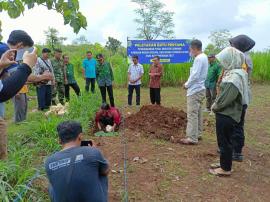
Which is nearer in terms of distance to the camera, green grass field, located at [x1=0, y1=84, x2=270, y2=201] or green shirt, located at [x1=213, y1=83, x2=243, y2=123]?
green grass field, located at [x1=0, y1=84, x2=270, y2=201]

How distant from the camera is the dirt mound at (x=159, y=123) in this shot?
26.9 ft

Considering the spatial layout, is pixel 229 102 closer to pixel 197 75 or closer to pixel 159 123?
pixel 197 75

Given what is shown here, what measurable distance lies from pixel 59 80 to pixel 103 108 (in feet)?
11.7

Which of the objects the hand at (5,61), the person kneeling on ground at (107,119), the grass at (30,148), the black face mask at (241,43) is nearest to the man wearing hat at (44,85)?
the grass at (30,148)

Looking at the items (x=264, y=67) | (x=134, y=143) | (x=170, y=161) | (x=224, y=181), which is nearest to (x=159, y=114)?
(x=134, y=143)

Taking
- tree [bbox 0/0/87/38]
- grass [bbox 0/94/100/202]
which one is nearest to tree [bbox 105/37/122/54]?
grass [bbox 0/94/100/202]

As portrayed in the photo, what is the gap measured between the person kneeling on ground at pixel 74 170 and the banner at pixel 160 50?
14278 mm

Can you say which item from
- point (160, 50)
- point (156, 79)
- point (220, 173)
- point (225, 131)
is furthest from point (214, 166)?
point (160, 50)

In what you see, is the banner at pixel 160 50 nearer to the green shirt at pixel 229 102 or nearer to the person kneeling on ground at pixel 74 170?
the green shirt at pixel 229 102

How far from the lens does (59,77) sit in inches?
465

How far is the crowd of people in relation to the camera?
3.20 meters

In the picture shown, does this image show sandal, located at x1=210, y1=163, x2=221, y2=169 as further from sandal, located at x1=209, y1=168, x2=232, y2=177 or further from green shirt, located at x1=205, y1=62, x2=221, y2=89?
A: green shirt, located at x1=205, y1=62, x2=221, y2=89

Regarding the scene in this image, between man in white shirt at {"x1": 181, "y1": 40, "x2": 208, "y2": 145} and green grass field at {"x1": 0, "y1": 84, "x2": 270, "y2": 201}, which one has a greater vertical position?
man in white shirt at {"x1": 181, "y1": 40, "x2": 208, "y2": 145}

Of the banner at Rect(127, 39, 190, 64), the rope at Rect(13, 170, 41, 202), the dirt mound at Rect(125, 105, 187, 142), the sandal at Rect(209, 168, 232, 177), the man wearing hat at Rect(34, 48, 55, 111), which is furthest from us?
the banner at Rect(127, 39, 190, 64)
